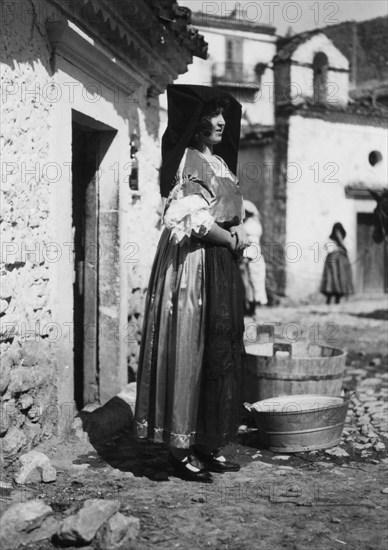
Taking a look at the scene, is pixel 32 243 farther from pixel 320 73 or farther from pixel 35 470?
pixel 320 73

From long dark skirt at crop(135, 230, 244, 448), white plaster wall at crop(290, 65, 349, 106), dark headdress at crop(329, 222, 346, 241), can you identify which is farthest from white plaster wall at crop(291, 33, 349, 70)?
long dark skirt at crop(135, 230, 244, 448)

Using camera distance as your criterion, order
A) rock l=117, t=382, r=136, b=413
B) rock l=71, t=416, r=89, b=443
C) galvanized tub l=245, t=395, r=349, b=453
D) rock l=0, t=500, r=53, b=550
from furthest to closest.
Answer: rock l=117, t=382, r=136, b=413 < rock l=71, t=416, r=89, b=443 < galvanized tub l=245, t=395, r=349, b=453 < rock l=0, t=500, r=53, b=550

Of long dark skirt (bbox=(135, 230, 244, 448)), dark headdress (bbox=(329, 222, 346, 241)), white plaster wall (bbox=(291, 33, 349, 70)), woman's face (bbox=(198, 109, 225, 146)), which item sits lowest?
long dark skirt (bbox=(135, 230, 244, 448))

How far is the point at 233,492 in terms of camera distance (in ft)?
12.7

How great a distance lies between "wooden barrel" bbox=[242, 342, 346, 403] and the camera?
5207mm

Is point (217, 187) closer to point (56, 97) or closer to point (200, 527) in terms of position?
point (56, 97)

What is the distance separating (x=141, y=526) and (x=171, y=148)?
2.09 meters

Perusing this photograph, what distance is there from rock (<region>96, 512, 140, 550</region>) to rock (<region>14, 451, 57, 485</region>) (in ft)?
2.93

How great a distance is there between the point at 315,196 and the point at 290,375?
1243 cm

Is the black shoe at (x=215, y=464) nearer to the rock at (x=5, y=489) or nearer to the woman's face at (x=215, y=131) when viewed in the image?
the rock at (x=5, y=489)

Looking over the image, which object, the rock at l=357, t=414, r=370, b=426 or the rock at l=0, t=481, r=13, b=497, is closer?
the rock at l=0, t=481, r=13, b=497

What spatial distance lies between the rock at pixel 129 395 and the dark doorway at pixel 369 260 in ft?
41.4

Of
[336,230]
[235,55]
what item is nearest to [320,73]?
[336,230]

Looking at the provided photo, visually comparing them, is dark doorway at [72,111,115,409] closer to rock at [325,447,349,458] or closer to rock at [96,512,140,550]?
rock at [325,447,349,458]
